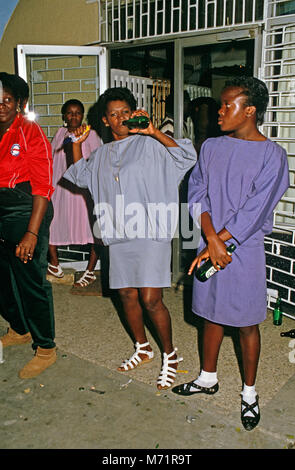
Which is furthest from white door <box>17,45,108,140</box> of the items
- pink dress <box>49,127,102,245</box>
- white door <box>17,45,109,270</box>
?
pink dress <box>49,127,102,245</box>

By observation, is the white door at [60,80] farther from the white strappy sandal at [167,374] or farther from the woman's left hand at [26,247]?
the white strappy sandal at [167,374]

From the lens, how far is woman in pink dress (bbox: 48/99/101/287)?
543cm

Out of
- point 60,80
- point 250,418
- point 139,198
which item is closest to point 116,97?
point 139,198

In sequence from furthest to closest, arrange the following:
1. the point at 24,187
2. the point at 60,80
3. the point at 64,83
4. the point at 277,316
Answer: the point at 64,83 → the point at 60,80 → the point at 277,316 → the point at 24,187

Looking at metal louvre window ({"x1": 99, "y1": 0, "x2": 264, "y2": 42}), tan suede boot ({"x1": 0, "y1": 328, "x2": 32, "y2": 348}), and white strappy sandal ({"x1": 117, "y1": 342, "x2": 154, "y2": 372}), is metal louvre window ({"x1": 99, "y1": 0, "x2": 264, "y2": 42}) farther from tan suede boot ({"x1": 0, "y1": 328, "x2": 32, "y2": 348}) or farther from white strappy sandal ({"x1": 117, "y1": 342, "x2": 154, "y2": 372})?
tan suede boot ({"x1": 0, "y1": 328, "x2": 32, "y2": 348})

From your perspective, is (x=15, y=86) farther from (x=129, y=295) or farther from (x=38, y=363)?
(x=38, y=363)

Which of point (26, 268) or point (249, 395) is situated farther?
point (26, 268)

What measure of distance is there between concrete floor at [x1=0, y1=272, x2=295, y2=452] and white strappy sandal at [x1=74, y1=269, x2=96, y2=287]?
3.76ft

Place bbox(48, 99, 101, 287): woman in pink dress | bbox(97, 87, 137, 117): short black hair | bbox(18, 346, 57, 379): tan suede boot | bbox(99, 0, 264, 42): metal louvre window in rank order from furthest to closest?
1. bbox(48, 99, 101, 287): woman in pink dress
2. bbox(99, 0, 264, 42): metal louvre window
3. bbox(18, 346, 57, 379): tan suede boot
4. bbox(97, 87, 137, 117): short black hair

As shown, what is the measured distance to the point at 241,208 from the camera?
263 cm

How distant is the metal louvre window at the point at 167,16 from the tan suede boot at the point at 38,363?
341 cm

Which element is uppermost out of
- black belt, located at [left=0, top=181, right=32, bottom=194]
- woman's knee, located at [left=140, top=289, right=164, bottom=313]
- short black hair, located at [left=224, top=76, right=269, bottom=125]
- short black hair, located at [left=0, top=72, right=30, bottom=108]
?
short black hair, located at [left=0, top=72, right=30, bottom=108]

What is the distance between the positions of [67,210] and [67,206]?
0.16 feet

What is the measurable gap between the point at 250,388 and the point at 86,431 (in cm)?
102
